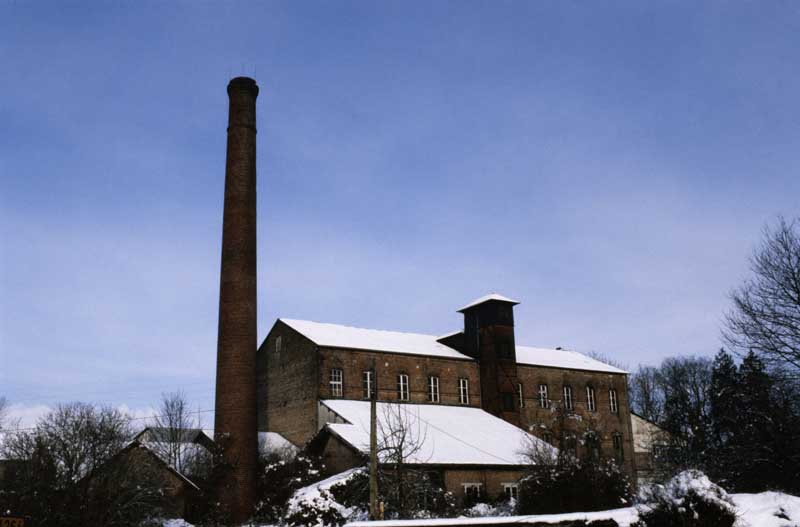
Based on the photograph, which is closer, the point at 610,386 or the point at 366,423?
the point at 366,423

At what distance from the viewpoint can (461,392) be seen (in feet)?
129

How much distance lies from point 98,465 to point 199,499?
8700 millimetres

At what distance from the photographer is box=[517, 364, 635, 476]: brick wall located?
41.0 m

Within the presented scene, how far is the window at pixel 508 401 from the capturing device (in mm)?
39644

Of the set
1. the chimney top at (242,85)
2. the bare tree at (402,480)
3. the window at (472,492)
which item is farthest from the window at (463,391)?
the chimney top at (242,85)

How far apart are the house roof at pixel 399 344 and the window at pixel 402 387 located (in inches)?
50.9

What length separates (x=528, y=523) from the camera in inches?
509

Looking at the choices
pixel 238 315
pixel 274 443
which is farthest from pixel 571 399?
→ pixel 238 315

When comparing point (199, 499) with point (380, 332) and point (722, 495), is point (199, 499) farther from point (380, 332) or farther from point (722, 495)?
point (722, 495)

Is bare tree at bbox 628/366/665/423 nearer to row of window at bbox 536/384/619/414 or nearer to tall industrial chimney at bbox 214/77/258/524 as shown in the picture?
row of window at bbox 536/384/619/414

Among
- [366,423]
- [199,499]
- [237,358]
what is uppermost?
[237,358]

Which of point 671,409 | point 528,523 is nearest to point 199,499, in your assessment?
point 528,523

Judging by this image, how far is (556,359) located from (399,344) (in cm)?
1195

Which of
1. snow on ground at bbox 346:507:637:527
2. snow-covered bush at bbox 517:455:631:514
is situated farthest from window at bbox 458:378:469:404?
snow on ground at bbox 346:507:637:527
